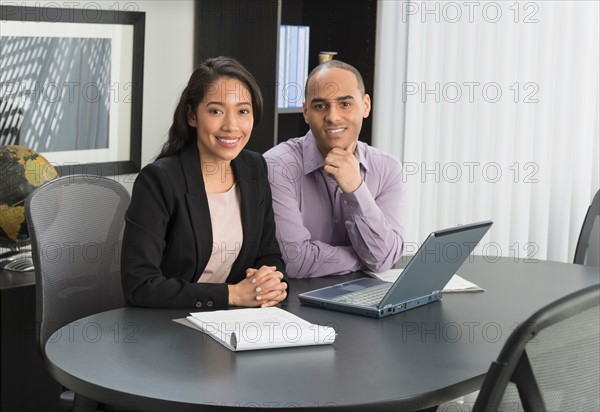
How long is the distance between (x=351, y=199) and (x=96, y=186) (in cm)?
74

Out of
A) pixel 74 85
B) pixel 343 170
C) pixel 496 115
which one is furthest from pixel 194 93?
pixel 496 115

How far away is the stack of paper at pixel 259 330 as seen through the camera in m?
2.00

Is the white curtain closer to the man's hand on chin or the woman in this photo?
the man's hand on chin

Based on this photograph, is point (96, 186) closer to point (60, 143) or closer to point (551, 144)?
point (60, 143)

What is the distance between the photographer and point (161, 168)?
2.48 metres

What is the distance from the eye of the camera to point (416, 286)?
7.70 ft

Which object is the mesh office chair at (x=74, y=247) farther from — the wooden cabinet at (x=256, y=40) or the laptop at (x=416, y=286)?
the wooden cabinet at (x=256, y=40)

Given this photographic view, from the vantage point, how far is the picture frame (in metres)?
3.33

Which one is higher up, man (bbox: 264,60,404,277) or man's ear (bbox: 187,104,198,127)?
man's ear (bbox: 187,104,198,127)

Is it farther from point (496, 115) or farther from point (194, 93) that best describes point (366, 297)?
point (496, 115)

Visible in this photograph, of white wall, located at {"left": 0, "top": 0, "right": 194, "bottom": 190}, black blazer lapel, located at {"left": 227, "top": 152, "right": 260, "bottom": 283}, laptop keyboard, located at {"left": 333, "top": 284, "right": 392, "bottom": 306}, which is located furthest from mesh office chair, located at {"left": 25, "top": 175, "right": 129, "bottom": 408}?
white wall, located at {"left": 0, "top": 0, "right": 194, "bottom": 190}

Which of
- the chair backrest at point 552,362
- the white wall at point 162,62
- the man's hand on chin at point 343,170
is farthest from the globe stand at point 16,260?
the chair backrest at point 552,362

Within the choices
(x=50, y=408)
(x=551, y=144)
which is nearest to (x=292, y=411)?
(x=50, y=408)

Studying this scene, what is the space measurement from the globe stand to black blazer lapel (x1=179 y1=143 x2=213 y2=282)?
0.82m
